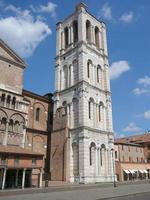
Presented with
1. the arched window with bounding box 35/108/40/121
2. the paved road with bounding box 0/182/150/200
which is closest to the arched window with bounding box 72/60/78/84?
the arched window with bounding box 35/108/40/121

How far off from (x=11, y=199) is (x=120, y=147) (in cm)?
4517

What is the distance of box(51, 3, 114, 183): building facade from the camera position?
116 ft

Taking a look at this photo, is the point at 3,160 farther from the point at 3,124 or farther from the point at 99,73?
the point at 99,73

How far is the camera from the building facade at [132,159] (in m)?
49.5

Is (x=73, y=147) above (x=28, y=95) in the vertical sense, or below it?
below

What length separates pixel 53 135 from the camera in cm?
3878

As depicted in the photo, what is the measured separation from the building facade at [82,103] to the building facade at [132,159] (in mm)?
12280

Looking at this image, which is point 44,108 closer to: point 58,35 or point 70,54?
point 70,54

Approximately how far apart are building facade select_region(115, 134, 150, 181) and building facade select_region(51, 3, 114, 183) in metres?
12.3

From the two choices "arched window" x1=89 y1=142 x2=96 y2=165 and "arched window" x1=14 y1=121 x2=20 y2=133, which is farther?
"arched window" x1=89 y1=142 x2=96 y2=165

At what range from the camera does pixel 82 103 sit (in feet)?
122

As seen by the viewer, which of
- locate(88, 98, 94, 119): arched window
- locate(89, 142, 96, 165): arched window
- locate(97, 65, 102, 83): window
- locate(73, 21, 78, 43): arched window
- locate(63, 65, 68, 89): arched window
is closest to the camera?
locate(89, 142, 96, 165): arched window

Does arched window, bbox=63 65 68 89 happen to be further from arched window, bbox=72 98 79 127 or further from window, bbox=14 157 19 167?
A: window, bbox=14 157 19 167

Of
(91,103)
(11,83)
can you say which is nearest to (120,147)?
(91,103)
